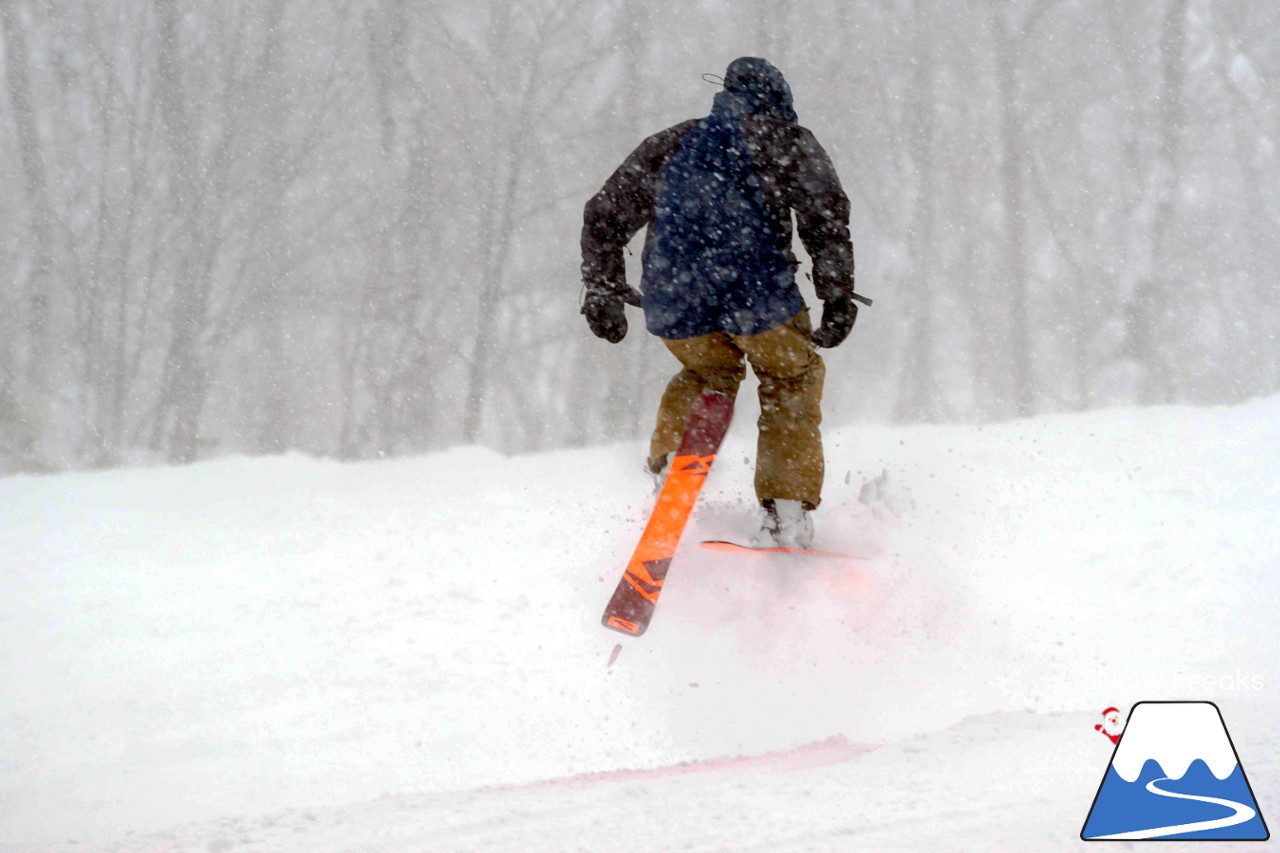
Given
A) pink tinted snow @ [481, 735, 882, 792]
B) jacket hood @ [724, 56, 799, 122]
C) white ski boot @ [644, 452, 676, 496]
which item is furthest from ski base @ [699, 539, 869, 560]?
jacket hood @ [724, 56, 799, 122]

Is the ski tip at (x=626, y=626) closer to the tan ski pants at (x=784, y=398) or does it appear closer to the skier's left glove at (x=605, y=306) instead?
the tan ski pants at (x=784, y=398)

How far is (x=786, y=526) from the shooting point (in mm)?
3234

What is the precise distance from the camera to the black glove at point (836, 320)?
9.92 feet

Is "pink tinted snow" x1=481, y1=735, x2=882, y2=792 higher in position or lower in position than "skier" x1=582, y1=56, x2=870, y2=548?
lower

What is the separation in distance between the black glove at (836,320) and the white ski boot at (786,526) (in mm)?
637

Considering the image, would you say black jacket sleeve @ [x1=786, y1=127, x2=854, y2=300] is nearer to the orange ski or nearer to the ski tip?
the orange ski

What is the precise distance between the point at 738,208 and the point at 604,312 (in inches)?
25.8

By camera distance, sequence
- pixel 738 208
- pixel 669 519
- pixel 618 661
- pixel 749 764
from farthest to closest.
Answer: pixel 669 519 → pixel 738 208 → pixel 618 661 → pixel 749 764

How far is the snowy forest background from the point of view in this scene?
36.9ft

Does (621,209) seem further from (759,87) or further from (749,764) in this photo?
(749,764)

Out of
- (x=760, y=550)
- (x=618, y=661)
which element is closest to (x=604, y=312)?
(x=760, y=550)

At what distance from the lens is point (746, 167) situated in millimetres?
2963

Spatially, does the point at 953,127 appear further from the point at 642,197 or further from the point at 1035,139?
the point at 642,197

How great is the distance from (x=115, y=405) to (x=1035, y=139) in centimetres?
1378
